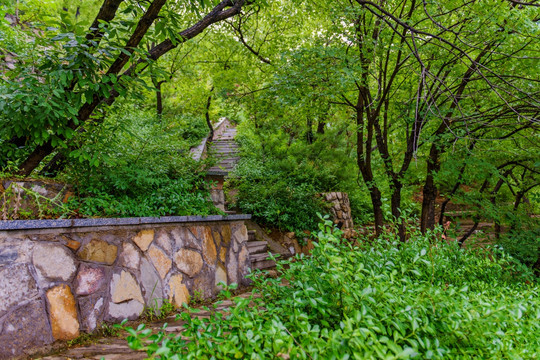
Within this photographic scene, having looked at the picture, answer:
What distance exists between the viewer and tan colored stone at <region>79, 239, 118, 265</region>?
2725 millimetres

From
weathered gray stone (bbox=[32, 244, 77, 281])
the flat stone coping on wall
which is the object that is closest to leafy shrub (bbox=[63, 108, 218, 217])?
the flat stone coping on wall

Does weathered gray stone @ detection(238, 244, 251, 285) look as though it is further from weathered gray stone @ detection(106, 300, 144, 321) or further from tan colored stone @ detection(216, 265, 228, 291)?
weathered gray stone @ detection(106, 300, 144, 321)

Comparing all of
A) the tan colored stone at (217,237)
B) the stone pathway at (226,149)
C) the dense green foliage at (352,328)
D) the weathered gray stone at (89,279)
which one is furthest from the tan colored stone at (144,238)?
the stone pathway at (226,149)

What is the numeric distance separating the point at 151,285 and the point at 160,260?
0.87 feet

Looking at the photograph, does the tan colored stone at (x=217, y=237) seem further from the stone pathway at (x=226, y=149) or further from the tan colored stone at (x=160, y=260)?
the stone pathway at (x=226, y=149)

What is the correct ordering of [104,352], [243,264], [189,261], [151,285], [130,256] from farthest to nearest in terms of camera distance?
Result: [243,264] → [189,261] → [151,285] → [130,256] → [104,352]

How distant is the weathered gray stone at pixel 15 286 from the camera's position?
2196 mm

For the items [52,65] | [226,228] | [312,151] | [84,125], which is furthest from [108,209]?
[312,151]

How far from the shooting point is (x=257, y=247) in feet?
17.9

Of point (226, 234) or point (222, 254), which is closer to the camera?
point (222, 254)

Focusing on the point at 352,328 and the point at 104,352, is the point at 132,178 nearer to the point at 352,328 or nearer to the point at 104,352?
the point at 104,352

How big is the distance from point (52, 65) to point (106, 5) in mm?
879

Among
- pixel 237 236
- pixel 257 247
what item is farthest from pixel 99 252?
pixel 257 247

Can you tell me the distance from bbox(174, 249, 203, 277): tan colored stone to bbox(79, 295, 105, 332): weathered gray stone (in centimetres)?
91
